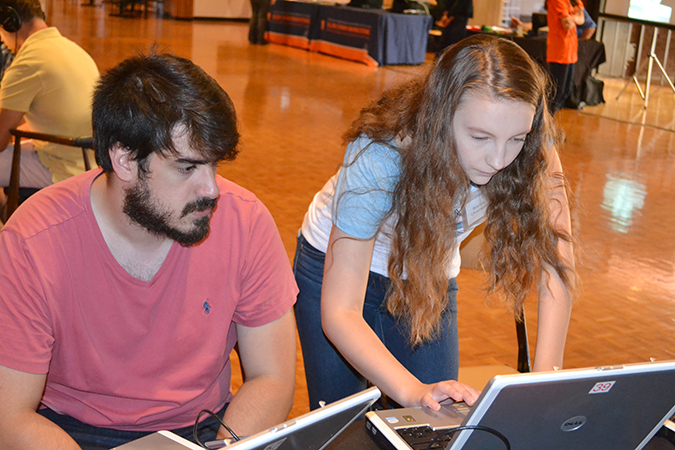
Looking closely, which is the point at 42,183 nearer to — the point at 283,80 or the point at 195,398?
the point at 195,398

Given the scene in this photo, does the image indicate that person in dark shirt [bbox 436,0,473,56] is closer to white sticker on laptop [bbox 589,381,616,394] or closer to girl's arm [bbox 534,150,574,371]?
girl's arm [bbox 534,150,574,371]

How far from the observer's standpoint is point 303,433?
0.89 metres

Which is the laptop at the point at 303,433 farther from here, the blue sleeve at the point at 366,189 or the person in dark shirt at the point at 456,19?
the person in dark shirt at the point at 456,19

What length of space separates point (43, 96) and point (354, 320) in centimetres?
232

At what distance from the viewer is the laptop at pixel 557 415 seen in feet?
3.09

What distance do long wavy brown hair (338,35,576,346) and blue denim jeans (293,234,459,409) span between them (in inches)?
3.3

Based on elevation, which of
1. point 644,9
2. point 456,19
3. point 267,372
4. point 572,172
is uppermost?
point 644,9

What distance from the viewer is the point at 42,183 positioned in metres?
3.19

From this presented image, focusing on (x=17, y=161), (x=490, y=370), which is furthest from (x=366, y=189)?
(x=17, y=161)

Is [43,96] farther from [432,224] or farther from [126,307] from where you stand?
[432,224]

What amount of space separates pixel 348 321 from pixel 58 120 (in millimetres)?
2302

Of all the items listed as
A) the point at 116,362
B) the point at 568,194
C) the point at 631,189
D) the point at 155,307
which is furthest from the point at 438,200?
the point at 631,189

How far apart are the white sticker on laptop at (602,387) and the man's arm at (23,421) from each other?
898mm

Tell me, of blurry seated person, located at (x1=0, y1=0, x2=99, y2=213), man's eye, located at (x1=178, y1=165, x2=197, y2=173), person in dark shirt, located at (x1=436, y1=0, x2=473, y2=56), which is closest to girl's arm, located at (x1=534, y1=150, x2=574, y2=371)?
man's eye, located at (x1=178, y1=165, x2=197, y2=173)
